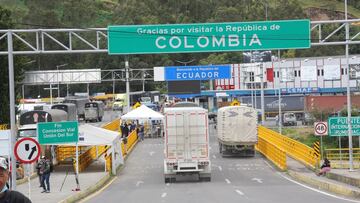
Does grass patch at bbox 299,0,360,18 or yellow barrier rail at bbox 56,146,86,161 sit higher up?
grass patch at bbox 299,0,360,18

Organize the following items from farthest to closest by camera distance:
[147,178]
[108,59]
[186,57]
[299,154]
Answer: [186,57]
[108,59]
[299,154]
[147,178]

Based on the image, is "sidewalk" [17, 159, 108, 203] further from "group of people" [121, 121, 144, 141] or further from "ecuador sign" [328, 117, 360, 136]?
"group of people" [121, 121, 144, 141]

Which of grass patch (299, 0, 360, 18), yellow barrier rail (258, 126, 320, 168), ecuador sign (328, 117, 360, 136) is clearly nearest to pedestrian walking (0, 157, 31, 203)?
ecuador sign (328, 117, 360, 136)

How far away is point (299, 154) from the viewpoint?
129ft

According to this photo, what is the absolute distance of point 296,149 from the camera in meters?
40.5

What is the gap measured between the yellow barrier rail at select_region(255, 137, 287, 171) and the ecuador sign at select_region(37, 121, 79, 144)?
1428 cm

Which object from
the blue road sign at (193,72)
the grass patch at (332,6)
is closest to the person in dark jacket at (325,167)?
the blue road sign at (193,72)

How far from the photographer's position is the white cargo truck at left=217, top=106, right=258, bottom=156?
41812 mm

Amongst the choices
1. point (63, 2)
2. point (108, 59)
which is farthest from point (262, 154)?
point (63, 2)

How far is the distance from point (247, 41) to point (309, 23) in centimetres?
261

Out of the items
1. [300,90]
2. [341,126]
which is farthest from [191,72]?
[341,126]

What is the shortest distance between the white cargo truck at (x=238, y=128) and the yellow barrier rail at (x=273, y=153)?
1087 millimetres

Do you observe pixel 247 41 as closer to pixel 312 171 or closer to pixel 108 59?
pixel 312 171

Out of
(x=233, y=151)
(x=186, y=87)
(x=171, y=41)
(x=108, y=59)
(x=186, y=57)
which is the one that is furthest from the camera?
→ (x=186, y=57)
